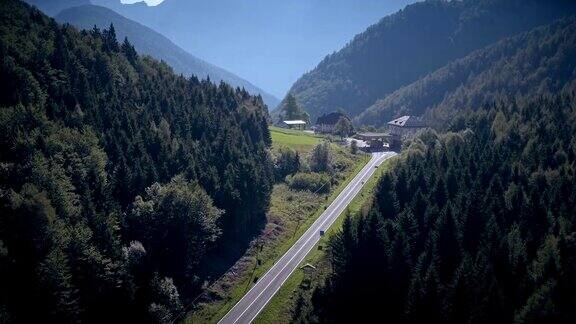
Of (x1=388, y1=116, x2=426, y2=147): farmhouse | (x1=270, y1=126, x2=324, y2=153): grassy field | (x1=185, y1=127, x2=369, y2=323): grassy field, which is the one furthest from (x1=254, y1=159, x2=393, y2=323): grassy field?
(x1=388, y1=116, x2=426, y2=147): farmhouse

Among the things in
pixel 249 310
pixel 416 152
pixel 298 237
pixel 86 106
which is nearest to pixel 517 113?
pixel 416 152

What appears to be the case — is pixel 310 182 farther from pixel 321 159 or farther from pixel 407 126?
pixel 407 126

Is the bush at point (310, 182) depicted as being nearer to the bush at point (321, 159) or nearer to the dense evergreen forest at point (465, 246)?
the bush at point (321, 159)

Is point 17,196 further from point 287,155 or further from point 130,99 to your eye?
point 287,155

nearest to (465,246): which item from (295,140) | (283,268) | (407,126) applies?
(283,268)

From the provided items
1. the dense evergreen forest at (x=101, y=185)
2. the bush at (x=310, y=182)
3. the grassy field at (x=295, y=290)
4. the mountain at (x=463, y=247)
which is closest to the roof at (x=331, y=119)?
the bush at (x=310, y=182)

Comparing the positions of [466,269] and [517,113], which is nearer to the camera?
[466,269]

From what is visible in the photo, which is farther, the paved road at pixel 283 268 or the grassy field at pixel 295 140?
the grassy field at pixel 295 140
